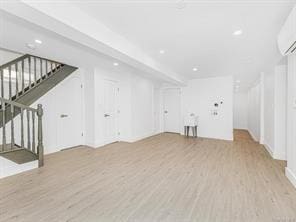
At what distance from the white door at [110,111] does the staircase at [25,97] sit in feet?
4.64

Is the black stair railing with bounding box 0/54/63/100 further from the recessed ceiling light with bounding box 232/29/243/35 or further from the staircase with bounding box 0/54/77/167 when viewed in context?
the recessed ceiling light with bounding box 232/29/243/35

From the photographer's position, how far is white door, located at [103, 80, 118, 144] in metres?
5.48

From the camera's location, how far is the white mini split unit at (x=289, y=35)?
6.78 ft

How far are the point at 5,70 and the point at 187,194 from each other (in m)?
4.68

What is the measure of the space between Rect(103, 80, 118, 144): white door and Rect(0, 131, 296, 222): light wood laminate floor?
1508mm

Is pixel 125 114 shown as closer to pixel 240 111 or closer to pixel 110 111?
pixel 110 111

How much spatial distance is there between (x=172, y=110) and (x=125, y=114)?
2.80 metres

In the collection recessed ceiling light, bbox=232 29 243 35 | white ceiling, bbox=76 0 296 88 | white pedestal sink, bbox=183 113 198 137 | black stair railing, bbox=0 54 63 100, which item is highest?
white ceiling, bbox=76 0 296 88

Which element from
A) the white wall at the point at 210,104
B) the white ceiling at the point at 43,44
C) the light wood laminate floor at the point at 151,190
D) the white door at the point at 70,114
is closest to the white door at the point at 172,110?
the white wall at the point at 210,104

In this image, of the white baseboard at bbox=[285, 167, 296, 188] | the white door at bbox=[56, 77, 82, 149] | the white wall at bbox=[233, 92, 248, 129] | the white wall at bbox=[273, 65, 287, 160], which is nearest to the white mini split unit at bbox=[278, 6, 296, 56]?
the white wall at bbox=[273, 65, 287, 160]

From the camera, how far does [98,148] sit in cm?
503

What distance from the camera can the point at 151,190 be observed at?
2545 mm

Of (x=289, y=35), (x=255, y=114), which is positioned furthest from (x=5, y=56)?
(x=255, y=114)

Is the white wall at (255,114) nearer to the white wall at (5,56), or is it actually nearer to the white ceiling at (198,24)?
the white ceiling at (198,24)
